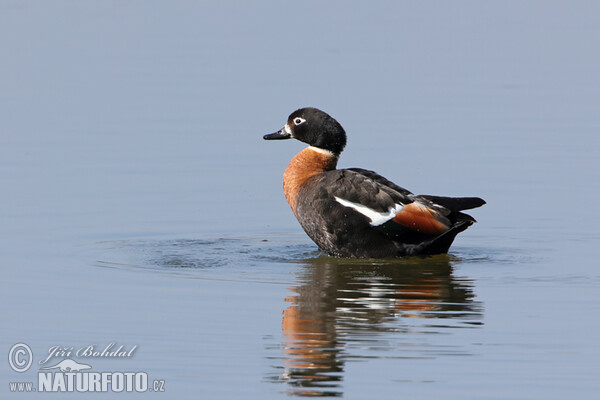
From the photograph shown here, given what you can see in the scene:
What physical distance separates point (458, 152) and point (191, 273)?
6550mm

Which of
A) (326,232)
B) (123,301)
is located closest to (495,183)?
(326,232)

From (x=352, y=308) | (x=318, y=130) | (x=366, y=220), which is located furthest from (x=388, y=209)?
(x=352, y=308)

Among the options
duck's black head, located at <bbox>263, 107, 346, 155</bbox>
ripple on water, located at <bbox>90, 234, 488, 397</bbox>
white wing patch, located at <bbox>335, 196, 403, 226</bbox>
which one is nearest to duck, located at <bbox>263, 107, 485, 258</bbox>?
white wing patch, located at <bbox>335, 196, 403, 226</bbox>

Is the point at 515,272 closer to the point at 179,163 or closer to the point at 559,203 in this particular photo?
the point at 559,203

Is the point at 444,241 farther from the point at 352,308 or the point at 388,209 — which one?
the point at 352,308

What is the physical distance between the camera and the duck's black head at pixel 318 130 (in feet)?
46.6

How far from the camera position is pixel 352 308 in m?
11.2

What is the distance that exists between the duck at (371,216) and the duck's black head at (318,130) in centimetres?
51

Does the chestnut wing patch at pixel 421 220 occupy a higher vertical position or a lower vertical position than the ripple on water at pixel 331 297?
higher

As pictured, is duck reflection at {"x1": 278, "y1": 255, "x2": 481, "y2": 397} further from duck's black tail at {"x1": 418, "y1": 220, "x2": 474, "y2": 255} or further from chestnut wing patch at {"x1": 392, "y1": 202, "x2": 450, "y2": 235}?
chestnut wing patch at {"x1": 392, "y1": 202, "x2": 450, "y2": 235}

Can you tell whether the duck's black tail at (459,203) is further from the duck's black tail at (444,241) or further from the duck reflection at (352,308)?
the duck reflection at (352,308)

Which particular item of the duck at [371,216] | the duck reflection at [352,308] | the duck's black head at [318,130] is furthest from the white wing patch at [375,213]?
the duck's black head at [318,130]

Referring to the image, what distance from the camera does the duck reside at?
13.2m

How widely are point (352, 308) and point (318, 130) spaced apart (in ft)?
11.6
